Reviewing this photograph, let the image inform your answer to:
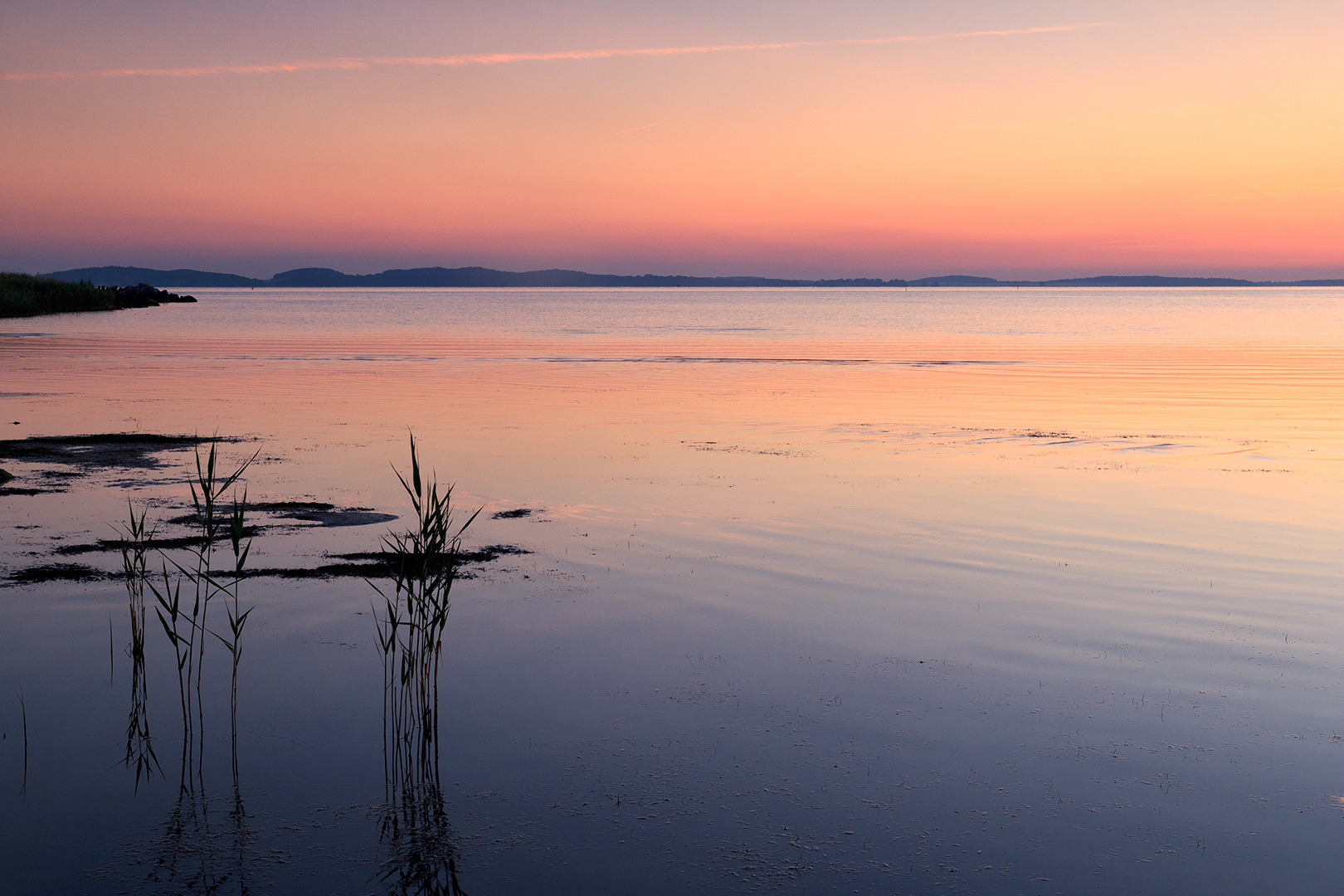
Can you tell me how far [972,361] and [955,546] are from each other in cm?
3397

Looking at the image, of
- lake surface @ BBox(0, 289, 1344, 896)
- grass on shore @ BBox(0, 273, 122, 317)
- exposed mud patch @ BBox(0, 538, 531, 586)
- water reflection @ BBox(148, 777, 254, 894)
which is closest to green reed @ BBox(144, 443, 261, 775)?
lake surface @ BBox(0, 289, 1344, 896)

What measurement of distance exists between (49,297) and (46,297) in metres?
0.33

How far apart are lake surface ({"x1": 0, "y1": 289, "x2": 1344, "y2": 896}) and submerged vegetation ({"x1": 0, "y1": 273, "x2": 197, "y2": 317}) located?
6590 centimetres

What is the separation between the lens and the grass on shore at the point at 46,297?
77.1 m

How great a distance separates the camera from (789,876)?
6031 mm

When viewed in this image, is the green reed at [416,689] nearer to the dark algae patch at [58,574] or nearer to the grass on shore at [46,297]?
the dark algae patch at [58,574]

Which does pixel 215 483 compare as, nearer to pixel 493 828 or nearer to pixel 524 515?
pixel 524 515

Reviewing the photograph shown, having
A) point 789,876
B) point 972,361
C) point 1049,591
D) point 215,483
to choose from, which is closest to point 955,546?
point 1049,591

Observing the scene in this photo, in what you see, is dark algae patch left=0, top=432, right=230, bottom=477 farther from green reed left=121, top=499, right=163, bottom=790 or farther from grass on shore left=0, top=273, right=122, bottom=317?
grass on shore left=0, top=273, right=122, bottom=317

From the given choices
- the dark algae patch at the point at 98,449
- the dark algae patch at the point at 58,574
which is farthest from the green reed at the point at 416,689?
the dark algae patch at the point at 98,449

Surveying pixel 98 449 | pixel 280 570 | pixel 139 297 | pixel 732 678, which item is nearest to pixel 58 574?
pixel 280 570

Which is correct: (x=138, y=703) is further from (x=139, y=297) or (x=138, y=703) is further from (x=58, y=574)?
(x=139, y=297)

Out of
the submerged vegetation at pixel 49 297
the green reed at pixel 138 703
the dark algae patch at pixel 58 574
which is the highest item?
the submerged vegetation at pixel 49 297

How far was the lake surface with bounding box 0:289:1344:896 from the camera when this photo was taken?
630cm
